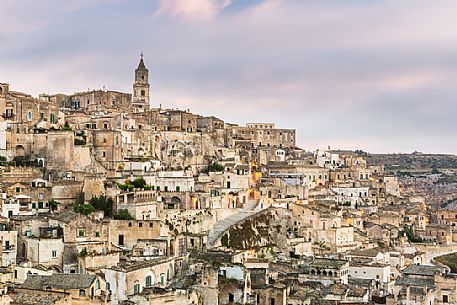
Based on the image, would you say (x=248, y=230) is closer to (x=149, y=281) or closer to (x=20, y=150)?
(x=149, y=281)

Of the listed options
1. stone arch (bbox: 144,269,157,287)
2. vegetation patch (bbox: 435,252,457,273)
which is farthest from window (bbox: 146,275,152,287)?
vegetation patch (bbox: 435,252,457,273)

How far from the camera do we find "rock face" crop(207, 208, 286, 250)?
4531 cm

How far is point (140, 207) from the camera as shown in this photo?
4219cm

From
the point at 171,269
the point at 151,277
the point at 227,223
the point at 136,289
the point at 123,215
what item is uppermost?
the point at 123,215

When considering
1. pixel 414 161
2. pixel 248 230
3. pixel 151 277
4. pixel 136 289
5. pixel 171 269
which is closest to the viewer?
pixel 136 289

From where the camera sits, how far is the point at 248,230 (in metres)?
47.8

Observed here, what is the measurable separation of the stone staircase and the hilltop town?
16 cm

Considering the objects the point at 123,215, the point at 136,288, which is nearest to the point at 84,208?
the point at 123,215

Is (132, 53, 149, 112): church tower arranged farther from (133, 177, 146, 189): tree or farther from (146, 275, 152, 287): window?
(146, 275, 152, 287): window

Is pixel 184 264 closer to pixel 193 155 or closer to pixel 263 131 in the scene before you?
pixel 193 155

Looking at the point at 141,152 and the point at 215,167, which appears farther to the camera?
the point at 215,167

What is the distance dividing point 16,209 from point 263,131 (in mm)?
44258

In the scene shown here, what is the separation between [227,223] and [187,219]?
360cm

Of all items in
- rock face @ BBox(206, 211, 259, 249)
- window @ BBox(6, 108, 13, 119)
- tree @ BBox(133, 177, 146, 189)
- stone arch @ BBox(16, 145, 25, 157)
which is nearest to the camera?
rock face @ BBox(206, 211, 259, 249)
